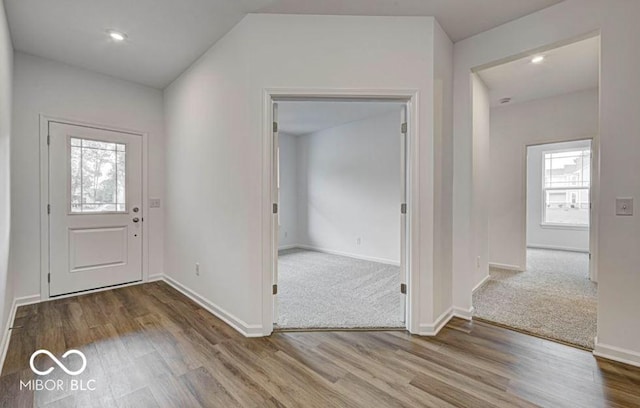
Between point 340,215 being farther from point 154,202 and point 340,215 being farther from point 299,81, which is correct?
point 299,81

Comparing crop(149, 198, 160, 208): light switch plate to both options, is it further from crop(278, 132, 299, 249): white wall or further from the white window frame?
the white window frame

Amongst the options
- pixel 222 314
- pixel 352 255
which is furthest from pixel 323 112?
pixel 222 314

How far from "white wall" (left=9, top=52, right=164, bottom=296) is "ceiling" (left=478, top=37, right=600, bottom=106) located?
448 cm

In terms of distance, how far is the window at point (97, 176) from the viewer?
3287mm

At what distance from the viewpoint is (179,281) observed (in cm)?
349

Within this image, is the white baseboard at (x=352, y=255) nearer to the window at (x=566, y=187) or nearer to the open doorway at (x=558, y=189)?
the open doorway at (x=558, y=189)

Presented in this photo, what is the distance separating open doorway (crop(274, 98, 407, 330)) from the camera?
9.32ft

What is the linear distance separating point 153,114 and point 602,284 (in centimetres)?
498

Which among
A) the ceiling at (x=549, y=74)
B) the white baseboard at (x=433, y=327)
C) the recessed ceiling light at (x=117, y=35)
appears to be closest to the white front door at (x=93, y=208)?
the recessed ceiling light at (x=117, y=35)

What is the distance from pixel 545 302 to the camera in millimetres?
3035

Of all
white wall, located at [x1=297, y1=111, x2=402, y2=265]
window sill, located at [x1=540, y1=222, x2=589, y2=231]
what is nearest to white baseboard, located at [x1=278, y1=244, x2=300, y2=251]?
white wall, located at [x1=297, y1=111, x2=402, y2=265]

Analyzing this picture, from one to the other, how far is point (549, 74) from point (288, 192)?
4779mm

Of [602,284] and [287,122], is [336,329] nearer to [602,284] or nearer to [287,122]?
[602,284]

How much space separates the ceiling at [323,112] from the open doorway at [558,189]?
1.60m
